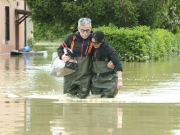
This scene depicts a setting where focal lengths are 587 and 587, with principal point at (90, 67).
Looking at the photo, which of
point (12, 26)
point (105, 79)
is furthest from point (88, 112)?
point (12, 26)

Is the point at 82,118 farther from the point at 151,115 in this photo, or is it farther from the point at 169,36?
the point at 169,36

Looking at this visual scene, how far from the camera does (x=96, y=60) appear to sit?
10.9m

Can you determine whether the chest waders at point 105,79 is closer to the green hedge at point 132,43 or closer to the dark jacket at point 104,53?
the dark jacket at point 104,53

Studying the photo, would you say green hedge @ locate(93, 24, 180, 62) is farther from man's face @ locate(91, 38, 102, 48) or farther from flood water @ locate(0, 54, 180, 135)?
man's face @ locate(91, 38, 102, 48)

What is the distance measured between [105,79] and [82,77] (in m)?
0.47

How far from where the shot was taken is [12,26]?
42.3 meters

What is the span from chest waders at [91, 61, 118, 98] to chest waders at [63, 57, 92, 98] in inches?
5.9

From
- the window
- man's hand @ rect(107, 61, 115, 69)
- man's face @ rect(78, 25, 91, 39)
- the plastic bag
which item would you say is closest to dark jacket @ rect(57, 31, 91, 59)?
man's face @ rect(78, 25, 91, 39)

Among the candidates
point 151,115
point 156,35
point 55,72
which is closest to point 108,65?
point 55,72

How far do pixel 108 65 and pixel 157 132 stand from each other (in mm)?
3590

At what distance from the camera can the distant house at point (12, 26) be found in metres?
38.8

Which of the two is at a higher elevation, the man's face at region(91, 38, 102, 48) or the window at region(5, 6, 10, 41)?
the man's face at region(91, 38, 102, 48)

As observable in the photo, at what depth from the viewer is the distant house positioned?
127ft

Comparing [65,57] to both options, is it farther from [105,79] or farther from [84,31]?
[105,79]
